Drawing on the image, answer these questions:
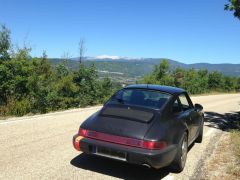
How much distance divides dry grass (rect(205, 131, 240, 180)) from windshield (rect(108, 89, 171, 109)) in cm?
164

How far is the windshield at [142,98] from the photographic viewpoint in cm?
Result: 621

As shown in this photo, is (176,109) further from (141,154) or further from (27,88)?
(27,88)

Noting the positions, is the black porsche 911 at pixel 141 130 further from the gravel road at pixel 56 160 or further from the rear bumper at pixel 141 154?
the gravel road at pixel 56 160

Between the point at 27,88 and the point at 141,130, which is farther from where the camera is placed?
the point at 27,88

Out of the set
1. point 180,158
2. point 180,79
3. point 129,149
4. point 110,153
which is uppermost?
point 129,149

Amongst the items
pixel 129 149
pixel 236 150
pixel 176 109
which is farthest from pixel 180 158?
pixel 236 150

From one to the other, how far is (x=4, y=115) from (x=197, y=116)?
7062 mm

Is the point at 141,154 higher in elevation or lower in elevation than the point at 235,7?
lower

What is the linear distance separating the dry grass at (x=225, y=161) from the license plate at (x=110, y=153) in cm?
178

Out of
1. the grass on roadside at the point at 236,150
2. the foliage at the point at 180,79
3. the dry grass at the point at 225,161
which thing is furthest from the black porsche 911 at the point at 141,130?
the foliage at the point at 180,79

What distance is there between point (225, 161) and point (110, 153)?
10.0 ft

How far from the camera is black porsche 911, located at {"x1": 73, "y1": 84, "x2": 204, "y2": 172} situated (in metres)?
5.24

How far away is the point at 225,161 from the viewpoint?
7109 millimetres

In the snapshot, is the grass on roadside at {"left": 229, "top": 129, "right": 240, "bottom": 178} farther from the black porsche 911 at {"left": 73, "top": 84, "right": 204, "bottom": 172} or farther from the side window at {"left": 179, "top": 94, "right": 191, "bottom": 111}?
the side window at {"left": 179, "top": 94, "right": 191, "bottom": 111}
